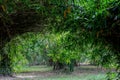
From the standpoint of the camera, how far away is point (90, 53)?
13.0ft

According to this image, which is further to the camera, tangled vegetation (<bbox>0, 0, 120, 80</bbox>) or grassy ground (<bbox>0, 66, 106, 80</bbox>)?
grassy ground (<bbox>0, 66, 106, 80</bbox>)

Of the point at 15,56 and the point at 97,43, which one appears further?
the point at 15,56

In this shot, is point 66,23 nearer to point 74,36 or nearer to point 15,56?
point 74,36

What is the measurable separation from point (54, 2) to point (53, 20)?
66 cm

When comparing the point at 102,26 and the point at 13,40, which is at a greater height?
the point at 102,26

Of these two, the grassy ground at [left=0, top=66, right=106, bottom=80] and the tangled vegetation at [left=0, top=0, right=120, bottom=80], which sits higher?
the tangled vegetation at [left=0, top=0, right=120, bottom=80]

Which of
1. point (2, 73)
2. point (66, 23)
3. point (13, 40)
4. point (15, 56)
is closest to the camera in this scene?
point (66, 23)

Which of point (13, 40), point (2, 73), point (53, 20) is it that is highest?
point (53, 20)

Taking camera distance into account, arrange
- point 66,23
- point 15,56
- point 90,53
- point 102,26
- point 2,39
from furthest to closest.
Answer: point 15,56 < point 2,39 < point 90,53 < point 66,23 < point 102,26

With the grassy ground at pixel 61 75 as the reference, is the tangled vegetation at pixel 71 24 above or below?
above

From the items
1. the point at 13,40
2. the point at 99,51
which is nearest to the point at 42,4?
the point at 99,51

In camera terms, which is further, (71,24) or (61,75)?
(61,75)

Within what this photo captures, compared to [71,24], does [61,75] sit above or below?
below

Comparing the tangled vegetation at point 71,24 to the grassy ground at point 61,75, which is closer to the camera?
the tangled vegetation at point 71,24
